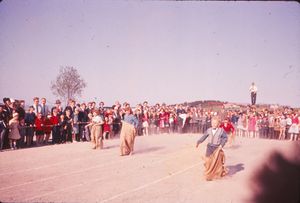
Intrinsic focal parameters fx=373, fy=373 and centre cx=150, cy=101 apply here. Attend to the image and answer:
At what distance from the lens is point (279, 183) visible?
7.91 m

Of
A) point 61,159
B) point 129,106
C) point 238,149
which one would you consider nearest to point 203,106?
point 238,149

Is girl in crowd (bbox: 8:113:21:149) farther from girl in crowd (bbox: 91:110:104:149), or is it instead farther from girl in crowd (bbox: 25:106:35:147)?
girl in crowd (bbox: 91:110:104:149)

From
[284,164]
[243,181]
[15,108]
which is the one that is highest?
[15,108]

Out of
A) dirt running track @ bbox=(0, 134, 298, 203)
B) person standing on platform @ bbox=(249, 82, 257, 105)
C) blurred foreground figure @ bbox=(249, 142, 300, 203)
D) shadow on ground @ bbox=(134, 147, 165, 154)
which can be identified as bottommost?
dirt running track @ bbox=(0, 134, 298, 203)

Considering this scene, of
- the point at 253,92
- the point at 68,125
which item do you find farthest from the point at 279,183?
the point at 253,92

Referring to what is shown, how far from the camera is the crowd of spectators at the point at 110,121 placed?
16.3 m

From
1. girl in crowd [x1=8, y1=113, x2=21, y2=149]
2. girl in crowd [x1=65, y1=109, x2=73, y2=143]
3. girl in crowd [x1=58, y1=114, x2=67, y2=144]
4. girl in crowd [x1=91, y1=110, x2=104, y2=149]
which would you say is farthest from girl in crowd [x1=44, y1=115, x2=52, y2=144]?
girl in crowd [x1=91, y1=110, x2=104, y2=149]

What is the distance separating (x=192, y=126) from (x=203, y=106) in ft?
15.5

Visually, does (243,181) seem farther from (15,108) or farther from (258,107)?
(258,107)

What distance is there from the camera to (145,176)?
418 inches

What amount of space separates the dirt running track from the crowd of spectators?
56.6 inches

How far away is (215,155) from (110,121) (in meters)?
11.8

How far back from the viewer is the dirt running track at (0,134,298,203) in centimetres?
844

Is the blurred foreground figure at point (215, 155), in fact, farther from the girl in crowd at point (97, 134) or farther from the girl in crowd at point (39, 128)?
the girl in crowd at point (39, 128)
